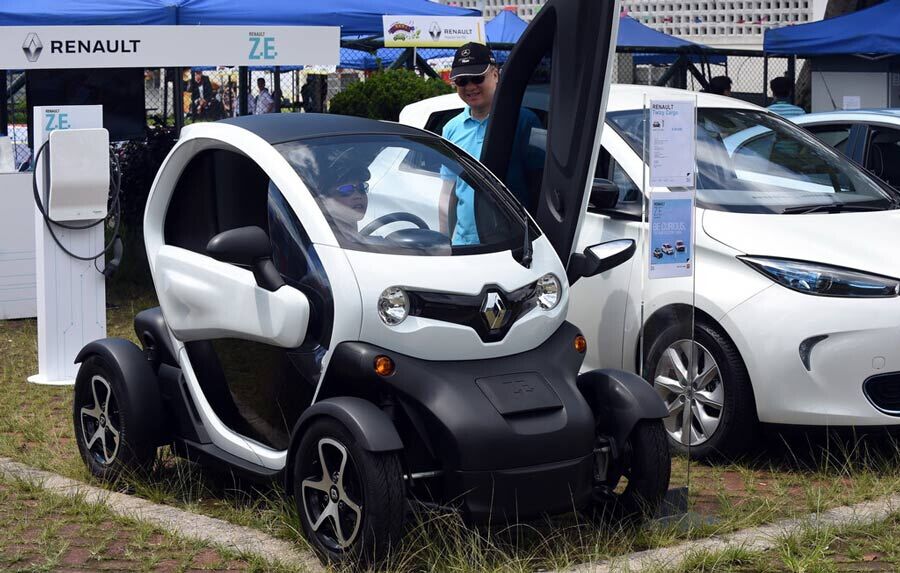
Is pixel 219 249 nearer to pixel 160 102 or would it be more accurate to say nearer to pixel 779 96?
pixel 779 96

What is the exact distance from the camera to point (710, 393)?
621cm

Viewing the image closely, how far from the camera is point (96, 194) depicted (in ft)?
26.9

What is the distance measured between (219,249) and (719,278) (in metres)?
2.42

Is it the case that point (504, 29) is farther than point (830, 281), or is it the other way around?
point (504, 29)

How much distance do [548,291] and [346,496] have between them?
1095 millimetres

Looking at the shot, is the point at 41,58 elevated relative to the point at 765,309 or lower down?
elevated

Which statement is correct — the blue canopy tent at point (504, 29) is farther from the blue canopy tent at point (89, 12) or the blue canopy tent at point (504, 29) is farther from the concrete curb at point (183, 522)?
the concrete curb at point (183, 522)

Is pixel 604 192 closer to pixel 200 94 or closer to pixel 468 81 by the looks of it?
pixel 468 81

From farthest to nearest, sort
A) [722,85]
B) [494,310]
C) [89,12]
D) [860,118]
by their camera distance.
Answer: [722,85] → [89,12] → [860,118] → [494,310]

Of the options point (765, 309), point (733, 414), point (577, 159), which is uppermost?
point (577, 159)

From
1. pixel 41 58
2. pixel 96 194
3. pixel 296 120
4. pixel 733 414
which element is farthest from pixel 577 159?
pixel 41 58

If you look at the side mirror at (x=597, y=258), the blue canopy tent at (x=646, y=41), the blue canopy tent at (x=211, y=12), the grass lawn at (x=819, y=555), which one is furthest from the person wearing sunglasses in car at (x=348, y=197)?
the blue canopy tent at (x=646, y=41)

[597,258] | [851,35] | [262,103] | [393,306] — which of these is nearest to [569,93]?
[597,258]

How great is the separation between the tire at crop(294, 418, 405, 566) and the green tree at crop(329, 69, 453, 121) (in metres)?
8.33
